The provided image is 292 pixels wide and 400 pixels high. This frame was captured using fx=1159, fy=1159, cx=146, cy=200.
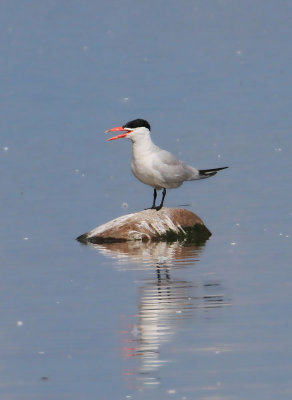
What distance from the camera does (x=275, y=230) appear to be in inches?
715

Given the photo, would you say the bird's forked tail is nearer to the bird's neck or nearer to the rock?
the rock

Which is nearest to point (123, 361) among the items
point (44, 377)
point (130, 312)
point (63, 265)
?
point (44, 377)

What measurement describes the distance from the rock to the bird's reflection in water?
0.27 meters

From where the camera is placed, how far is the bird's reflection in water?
34.1 ft

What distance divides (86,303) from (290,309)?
92.6 inches

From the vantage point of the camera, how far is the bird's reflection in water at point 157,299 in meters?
10.4

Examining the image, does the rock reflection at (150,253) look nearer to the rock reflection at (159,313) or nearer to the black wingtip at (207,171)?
the rock reflection at (159,313)

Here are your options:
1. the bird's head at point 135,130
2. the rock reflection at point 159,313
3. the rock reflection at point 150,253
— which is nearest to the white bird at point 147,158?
the bird's head at point 135,130

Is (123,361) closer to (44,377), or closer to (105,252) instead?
(44,377)

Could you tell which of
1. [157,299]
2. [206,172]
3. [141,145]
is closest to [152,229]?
[141,145]

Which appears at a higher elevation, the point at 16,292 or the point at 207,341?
the point at 207,341

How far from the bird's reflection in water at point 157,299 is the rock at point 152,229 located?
0.27m

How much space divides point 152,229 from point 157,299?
5.20 meters

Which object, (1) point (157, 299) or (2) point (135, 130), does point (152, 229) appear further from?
(1) point (157, 299)
